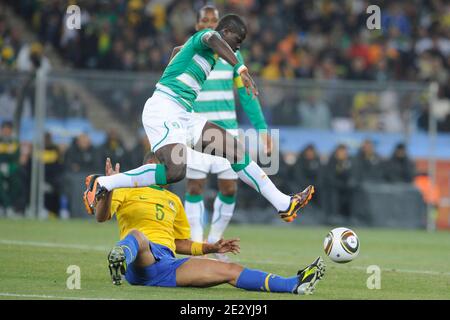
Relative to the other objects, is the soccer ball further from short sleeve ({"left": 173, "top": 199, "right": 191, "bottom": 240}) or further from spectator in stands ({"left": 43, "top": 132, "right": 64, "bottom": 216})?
spectator in stands ({"left": 43, "top": 132, "right": 64, "bottom": 216})

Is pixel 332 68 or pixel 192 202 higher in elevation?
pixel 332 68

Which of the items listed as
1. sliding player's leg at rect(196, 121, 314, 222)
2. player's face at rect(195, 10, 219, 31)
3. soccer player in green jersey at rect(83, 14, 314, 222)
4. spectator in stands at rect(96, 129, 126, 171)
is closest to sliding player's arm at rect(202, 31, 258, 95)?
soccer player in green jersey at rect(83, 14, 314, 222)

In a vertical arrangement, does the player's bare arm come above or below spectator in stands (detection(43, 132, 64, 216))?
below

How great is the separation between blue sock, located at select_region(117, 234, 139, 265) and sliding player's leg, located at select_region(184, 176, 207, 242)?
3565 mm

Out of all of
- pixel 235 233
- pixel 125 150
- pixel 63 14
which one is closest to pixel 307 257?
pixel 235 233

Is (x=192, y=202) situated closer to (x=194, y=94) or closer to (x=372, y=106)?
(x=194, y=94)

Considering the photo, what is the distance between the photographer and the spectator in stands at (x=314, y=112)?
67.2 ft

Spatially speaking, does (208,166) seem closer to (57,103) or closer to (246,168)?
(246,168)

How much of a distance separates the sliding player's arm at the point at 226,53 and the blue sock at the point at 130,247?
180 cm

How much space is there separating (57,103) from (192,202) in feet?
26.7

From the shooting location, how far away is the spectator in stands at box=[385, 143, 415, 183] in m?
20.5

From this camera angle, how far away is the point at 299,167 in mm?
20219

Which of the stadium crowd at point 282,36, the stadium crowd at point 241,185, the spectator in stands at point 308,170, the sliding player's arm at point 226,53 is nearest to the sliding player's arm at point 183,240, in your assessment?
the sliding player's arm at point 226,53

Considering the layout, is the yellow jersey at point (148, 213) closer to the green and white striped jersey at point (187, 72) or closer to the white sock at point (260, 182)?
the green and white striped jersey at point (187, 72)
